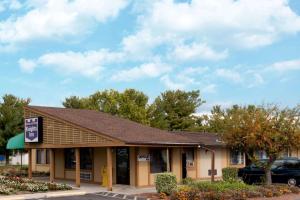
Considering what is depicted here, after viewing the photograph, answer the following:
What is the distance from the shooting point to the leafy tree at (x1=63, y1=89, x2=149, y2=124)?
58.0 meters

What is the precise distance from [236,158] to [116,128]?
40.3ft

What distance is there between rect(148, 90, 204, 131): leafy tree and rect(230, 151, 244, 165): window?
24.6 meters

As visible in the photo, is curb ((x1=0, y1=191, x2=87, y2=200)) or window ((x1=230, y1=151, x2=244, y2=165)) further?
window ((x1=230, y1=151, x2=244, y2=165))

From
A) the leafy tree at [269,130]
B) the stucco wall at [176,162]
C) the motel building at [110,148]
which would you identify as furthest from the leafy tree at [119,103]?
the leafy tree at [269,130]

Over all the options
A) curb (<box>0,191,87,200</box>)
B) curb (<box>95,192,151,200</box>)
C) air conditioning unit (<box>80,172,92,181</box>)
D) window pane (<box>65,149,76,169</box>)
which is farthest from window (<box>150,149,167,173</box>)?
window pane (<box>65,149,76,169</box>)

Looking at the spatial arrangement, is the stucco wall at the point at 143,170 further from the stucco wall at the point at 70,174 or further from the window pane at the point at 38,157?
the window pane at the point at 38,157

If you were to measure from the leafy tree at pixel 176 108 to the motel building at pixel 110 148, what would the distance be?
1108 inches

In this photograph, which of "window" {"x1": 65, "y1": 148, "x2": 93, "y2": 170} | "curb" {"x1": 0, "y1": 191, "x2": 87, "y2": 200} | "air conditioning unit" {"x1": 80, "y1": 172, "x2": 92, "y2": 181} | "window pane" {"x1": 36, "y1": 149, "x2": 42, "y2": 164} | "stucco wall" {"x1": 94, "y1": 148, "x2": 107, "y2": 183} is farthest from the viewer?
"window pane" {"x1": 36, "y1": 149, "x2": 42, "y2": 164}

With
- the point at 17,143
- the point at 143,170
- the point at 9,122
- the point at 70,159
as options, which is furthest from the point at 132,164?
the point at 9,122

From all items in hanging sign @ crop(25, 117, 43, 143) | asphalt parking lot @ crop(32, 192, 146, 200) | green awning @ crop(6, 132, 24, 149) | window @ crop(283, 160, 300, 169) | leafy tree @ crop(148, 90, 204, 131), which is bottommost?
asphalt parking lot @ crop(32, 192, 146, 200)

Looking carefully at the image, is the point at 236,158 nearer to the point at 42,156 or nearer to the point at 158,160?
the point at 158,160

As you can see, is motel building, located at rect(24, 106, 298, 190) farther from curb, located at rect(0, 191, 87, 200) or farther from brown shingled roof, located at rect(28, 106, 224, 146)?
curb, located at rect(0, 191, 87, 200)

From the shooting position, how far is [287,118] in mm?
25359

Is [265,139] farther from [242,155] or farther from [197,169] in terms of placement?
[242,155]
